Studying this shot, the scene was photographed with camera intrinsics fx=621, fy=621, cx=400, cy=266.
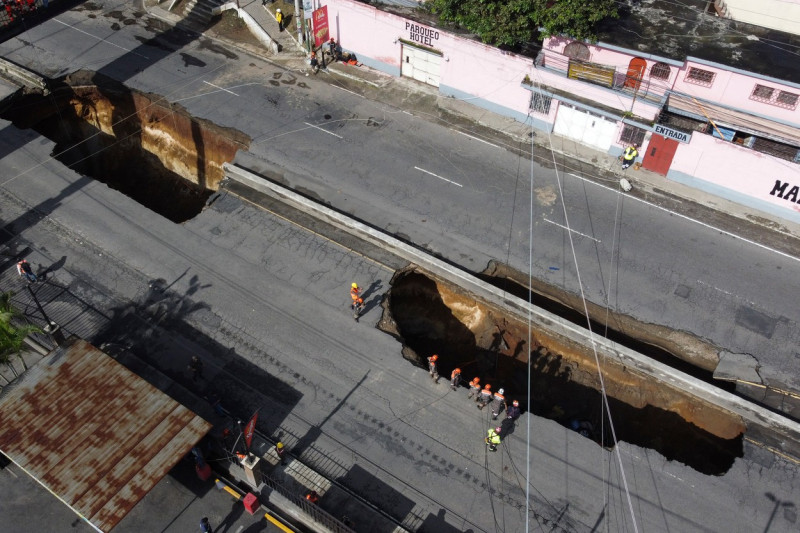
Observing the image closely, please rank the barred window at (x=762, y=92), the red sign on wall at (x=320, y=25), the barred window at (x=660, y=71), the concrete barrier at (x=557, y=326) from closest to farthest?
the concrete barrier at (x=557, y=326)
the barred window at (x=762, y=92)
the barred window at (x=660, y=71)
the red sign on wall at (x=320, y=25)

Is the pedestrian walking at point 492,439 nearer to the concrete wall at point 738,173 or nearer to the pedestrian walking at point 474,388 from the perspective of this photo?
the pedestrian walking at point 474,388

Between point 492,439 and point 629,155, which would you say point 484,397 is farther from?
point 629,155

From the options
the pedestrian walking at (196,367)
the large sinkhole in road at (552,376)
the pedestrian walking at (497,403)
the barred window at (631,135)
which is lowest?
the large sinkhole in road at (552,376)

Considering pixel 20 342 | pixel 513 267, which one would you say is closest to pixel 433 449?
pixel 513 267

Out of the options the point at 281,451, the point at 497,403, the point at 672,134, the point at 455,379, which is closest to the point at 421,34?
the point at 672,134

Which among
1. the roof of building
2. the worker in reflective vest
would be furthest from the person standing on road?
the roof of building

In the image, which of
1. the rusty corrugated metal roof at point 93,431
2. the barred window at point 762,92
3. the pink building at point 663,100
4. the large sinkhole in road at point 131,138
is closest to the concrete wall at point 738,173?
the pink building at point 663,100
